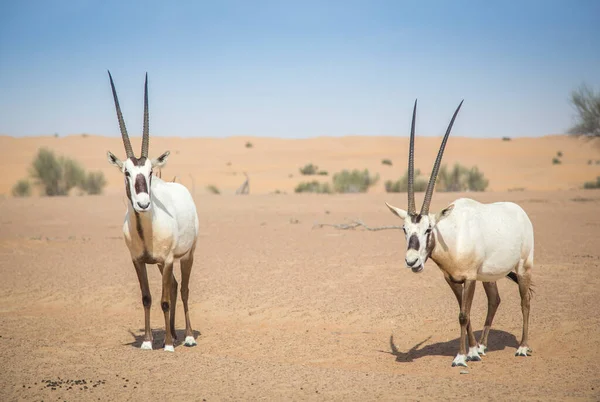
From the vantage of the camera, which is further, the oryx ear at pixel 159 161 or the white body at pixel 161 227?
the white body at pixel 161 227

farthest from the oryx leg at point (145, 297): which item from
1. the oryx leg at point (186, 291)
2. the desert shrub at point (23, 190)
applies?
the desert shrub at point (23, 190)

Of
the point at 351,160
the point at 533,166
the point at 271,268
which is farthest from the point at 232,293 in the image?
the point at 351,160

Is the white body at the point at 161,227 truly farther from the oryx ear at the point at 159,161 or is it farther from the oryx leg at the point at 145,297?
the oryx ear at the point at 159,161

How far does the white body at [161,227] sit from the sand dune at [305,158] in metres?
30.1

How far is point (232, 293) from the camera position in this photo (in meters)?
10.6

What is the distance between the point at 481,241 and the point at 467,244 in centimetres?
22

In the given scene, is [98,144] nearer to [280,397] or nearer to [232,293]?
[232,293]

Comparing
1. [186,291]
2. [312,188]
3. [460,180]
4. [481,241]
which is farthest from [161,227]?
[460,180]

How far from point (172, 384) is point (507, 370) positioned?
3493mm

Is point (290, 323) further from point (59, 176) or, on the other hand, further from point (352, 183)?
point (59, 176)

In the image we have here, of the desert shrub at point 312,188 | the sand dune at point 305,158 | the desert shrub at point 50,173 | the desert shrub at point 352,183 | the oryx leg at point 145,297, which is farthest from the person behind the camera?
the sand dune at point 305,158

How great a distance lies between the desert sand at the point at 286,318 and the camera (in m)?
5.80

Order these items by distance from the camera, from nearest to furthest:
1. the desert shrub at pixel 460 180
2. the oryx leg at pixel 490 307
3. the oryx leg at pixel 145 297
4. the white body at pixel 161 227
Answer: the white body at pixel 161 227 → the oryx leg at pixel 145 297 → the oryx leg at pixel 490 307 → the desert shrub at pixel 460 180

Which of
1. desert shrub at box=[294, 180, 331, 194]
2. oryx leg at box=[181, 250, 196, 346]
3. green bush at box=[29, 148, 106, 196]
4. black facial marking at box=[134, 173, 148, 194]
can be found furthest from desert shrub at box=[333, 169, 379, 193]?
black facial marking at box=[134, 173, 148, 194]
